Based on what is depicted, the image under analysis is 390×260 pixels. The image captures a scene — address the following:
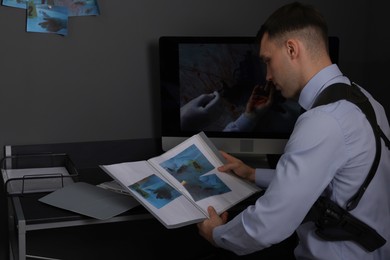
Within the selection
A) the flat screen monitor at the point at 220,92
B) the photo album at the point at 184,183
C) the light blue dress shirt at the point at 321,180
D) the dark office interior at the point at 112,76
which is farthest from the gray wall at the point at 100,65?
the light blue dress shirt at the point at 321,180

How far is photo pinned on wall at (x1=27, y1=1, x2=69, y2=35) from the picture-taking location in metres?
2.20

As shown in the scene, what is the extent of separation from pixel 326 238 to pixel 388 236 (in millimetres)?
158

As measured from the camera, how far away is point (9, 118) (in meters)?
2.24

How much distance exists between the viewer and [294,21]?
1430 millimetres

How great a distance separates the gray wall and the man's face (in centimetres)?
96

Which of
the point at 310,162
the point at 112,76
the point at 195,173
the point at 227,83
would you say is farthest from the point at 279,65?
the point at 112,76

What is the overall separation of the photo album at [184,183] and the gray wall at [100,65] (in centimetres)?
65

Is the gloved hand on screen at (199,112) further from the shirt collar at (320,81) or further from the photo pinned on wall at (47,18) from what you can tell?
the shirt collar at (320,81)

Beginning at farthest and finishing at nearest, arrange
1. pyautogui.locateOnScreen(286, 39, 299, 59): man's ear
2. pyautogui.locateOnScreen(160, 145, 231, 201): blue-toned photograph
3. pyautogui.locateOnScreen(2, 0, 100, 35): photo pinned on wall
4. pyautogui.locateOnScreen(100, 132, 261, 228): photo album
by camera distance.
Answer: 1. pyautogui.locateOnScreen(2, 0, 100, 35): photo pinned on wall
2. pyautogui.locateOnScreen(160, 145, 231, 201): blue-toned photograph
3. pyautogui.locateOnScreen(100, 132, 261, 228): photo album
4. pyautogui.locateOnScreen(286, 39, 299, 59): man's ear

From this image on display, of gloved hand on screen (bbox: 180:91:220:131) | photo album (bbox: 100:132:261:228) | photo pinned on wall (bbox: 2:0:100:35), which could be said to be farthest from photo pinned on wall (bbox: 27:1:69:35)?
photo album (bbox: 100:132:261:228)

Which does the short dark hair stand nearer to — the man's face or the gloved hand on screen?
the man's face

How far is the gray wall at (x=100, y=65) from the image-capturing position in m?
2.24

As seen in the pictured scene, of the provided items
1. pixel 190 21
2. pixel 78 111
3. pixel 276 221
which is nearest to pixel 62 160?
pixel 78 111

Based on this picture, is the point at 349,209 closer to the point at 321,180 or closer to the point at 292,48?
the point at 321,180
